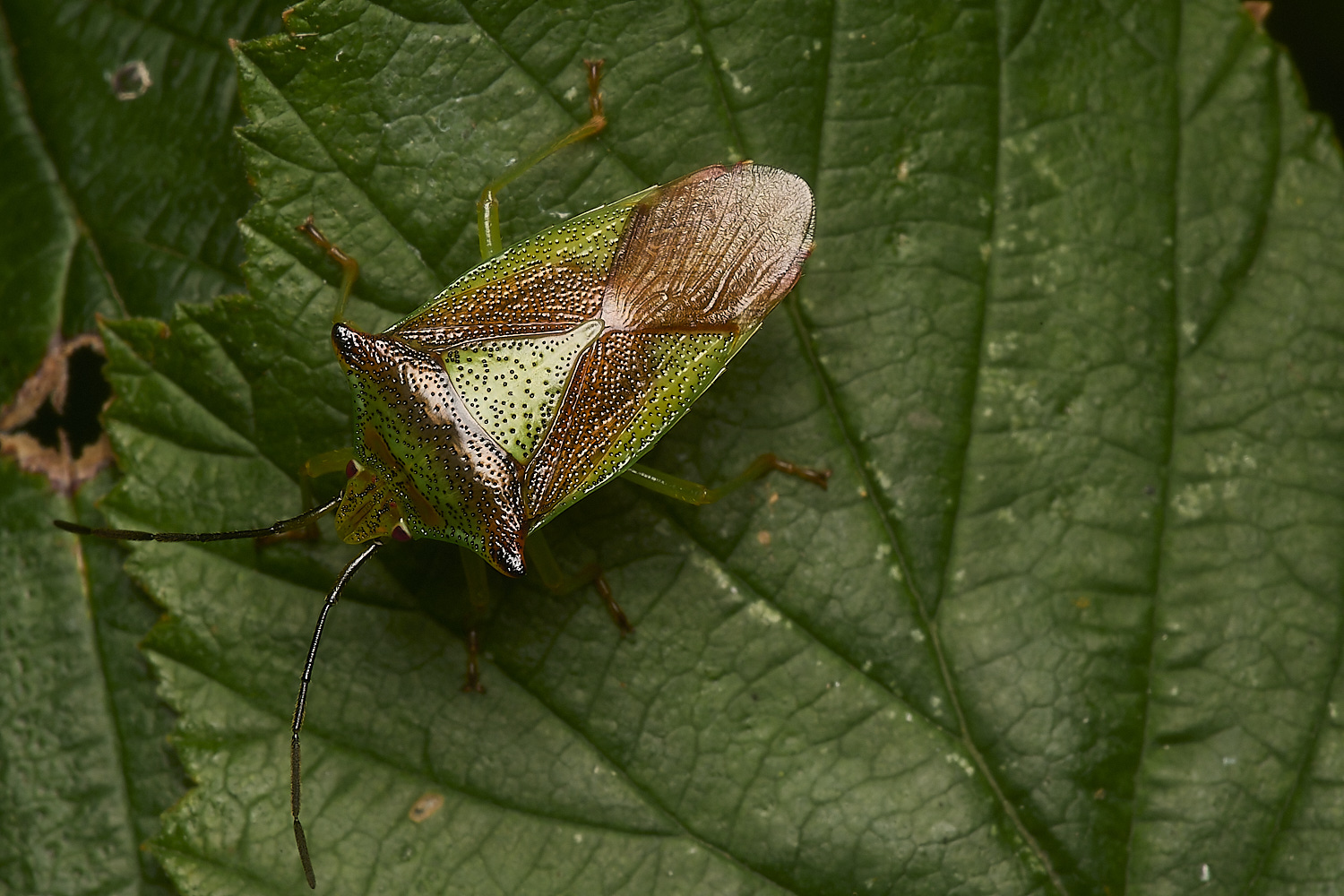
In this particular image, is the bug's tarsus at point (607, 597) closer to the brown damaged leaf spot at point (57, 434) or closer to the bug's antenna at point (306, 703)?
the bug's antenna at point (306, 703)

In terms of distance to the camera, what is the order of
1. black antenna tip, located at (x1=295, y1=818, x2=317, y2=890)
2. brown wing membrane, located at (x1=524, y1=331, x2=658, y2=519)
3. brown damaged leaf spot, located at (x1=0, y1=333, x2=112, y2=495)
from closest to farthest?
black antenna tip, located at (x1=295, y1=818, x2=317, y2=890) → brown wing membrane, located at (x1=524, y1=331, x2=658, y2=519) → brown damaged leaf spot, located at (x1=0, y1=333, x2=112, y2=495)

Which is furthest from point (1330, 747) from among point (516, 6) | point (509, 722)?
point (516, 6)


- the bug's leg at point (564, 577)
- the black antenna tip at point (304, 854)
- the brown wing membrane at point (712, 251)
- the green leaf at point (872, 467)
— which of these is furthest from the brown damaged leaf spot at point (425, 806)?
the brown wing membrane at point (712, 251)

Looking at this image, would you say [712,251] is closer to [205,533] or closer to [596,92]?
[596,92]

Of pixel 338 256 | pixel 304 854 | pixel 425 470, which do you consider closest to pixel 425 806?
pixel 304 854

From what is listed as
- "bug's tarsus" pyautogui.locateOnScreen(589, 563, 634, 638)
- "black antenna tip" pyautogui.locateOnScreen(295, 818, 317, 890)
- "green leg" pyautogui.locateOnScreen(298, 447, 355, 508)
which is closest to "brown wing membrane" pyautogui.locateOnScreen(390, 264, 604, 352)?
"green leg" pyautogui.locateOnScreen(298, 447, 355, 508)

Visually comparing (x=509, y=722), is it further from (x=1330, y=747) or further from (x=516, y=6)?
(x=1330, y=747)

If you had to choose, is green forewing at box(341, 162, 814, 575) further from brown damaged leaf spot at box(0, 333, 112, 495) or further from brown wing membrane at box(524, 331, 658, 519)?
brown damaged leaf spot at box(0, 333, 112, 495)
